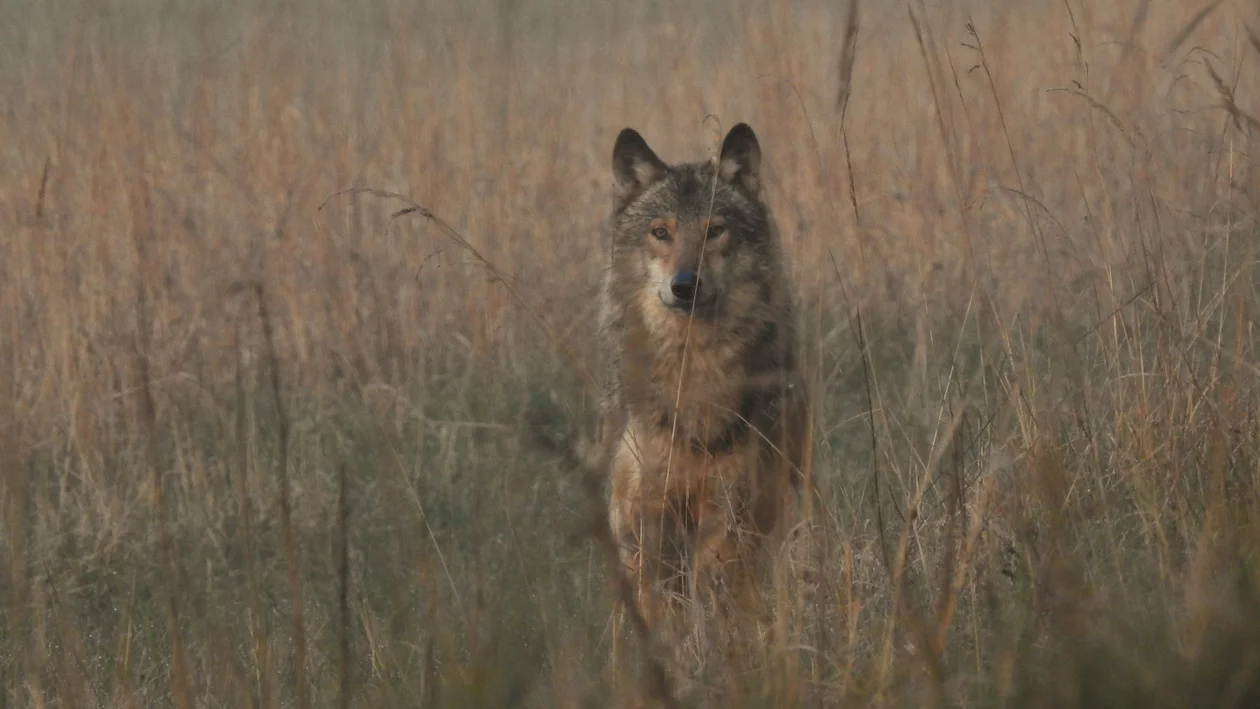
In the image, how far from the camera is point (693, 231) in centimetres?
491

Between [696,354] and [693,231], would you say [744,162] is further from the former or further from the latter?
[696,354]

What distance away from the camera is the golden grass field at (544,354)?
7.91 ft

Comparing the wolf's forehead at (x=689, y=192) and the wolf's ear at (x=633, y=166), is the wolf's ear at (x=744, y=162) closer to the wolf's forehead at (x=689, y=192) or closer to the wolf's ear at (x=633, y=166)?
the wolf's forehead at (x=689, y=192)

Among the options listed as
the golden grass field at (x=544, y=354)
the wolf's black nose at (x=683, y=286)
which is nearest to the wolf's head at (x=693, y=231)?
the wolf's black nose at (x=683, y=286)

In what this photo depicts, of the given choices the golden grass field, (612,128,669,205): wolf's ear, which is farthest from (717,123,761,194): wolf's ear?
the golden grass field

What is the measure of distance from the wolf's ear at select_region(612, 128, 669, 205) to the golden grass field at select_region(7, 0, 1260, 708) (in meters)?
0.52

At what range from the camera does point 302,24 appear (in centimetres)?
798

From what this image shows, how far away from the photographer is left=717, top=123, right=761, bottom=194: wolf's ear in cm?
497

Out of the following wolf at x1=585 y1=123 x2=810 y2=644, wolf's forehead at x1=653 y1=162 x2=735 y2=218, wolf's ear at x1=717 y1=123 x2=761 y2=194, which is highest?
wolf's ear at x1=717 y1=123 x2=761 y2=194

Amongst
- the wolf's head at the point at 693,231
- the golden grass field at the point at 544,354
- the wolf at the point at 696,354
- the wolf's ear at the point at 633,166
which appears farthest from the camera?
the wolf's ear at the point at 633,166

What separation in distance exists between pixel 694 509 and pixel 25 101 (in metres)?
4.42

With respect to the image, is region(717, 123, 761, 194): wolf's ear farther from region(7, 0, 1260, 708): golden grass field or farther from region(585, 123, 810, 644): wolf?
region(7, 0, 1260, 708): golden grass field

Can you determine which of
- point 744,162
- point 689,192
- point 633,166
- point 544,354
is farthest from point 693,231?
point 544,354

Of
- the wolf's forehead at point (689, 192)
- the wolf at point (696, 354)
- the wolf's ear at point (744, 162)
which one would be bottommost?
the wolf at point (696, 354)
